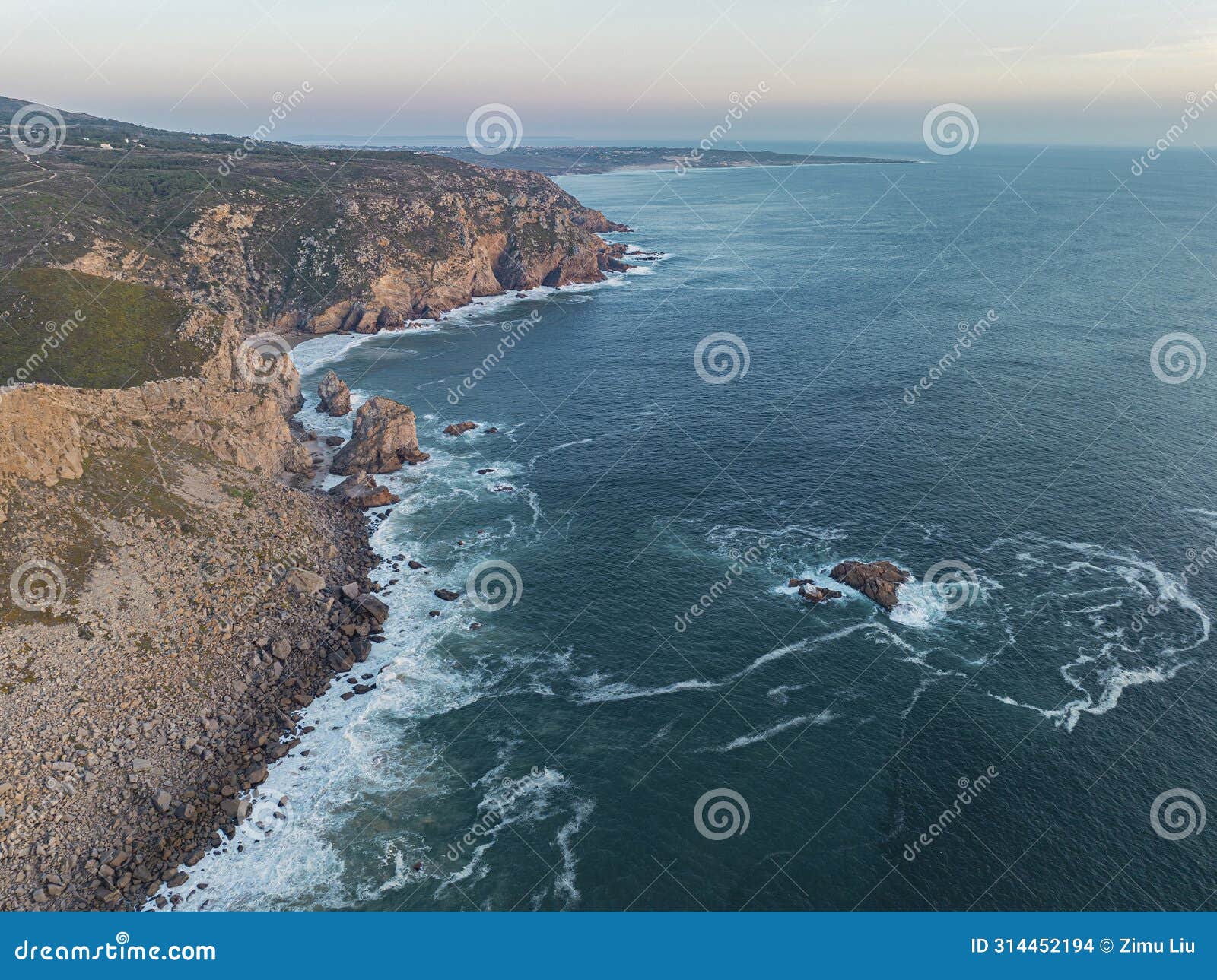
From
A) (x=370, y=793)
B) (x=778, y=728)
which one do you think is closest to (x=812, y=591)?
(x=778, y=728)

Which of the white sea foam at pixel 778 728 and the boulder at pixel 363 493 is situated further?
the boulder at pixel 363 493

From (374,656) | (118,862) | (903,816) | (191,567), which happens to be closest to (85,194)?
(191,567)

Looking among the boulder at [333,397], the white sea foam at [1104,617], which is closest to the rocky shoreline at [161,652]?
the boulder at [333,397]

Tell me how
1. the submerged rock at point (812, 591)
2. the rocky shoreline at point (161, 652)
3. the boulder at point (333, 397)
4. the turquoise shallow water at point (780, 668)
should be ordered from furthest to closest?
the boulder at point (333, 397), the submerged rock at point (812, 591), the turquoise shallow water at point (780, 668), the rocky shoreline at point (161, 652)

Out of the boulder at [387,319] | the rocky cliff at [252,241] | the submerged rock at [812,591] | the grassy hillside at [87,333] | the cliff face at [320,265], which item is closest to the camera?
the submerged rock at [812,591]

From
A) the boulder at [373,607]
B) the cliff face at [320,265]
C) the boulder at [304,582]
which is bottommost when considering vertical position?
the boulder at [373,607]

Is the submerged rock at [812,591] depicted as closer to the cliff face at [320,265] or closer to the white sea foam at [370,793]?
the white sea foam at [370,793]

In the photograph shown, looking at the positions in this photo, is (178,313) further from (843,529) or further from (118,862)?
(843,529)
